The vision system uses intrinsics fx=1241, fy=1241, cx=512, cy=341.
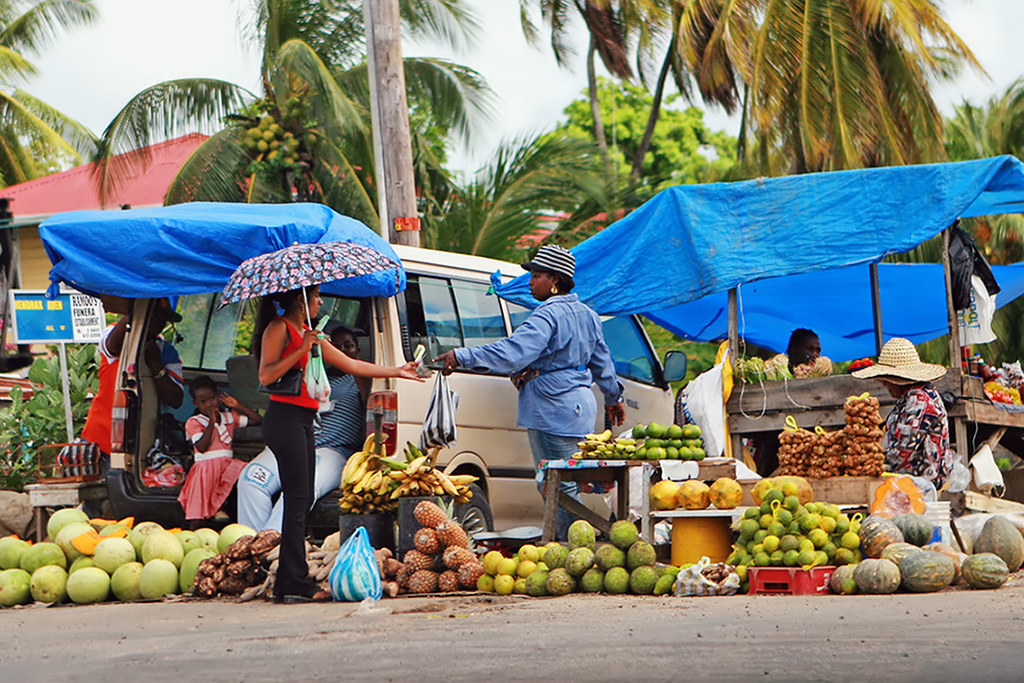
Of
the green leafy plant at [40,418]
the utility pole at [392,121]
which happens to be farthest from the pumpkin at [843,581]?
the green leafy plant at [40,418]

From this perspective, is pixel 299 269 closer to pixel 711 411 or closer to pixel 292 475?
pixel 292 475

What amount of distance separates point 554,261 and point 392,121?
3384 millimetres

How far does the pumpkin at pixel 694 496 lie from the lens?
24.5 ft

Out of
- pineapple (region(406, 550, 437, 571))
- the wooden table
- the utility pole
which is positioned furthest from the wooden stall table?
the utility pole

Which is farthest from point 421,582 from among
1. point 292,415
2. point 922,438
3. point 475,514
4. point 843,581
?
point 922,438

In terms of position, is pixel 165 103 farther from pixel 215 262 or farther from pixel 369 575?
pixel 369 575

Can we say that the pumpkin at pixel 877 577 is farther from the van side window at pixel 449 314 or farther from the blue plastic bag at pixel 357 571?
the van side window at pixel 449 314

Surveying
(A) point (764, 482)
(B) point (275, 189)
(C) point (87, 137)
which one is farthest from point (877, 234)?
(C) point (87, 137)

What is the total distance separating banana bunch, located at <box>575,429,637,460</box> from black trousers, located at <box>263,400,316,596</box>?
1.84 metres

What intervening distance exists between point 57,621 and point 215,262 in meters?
2.41

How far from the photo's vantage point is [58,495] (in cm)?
873

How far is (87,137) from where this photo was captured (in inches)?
1107

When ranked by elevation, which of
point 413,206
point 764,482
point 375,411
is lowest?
point 764,482

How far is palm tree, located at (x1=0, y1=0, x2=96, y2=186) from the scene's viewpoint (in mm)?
26281
